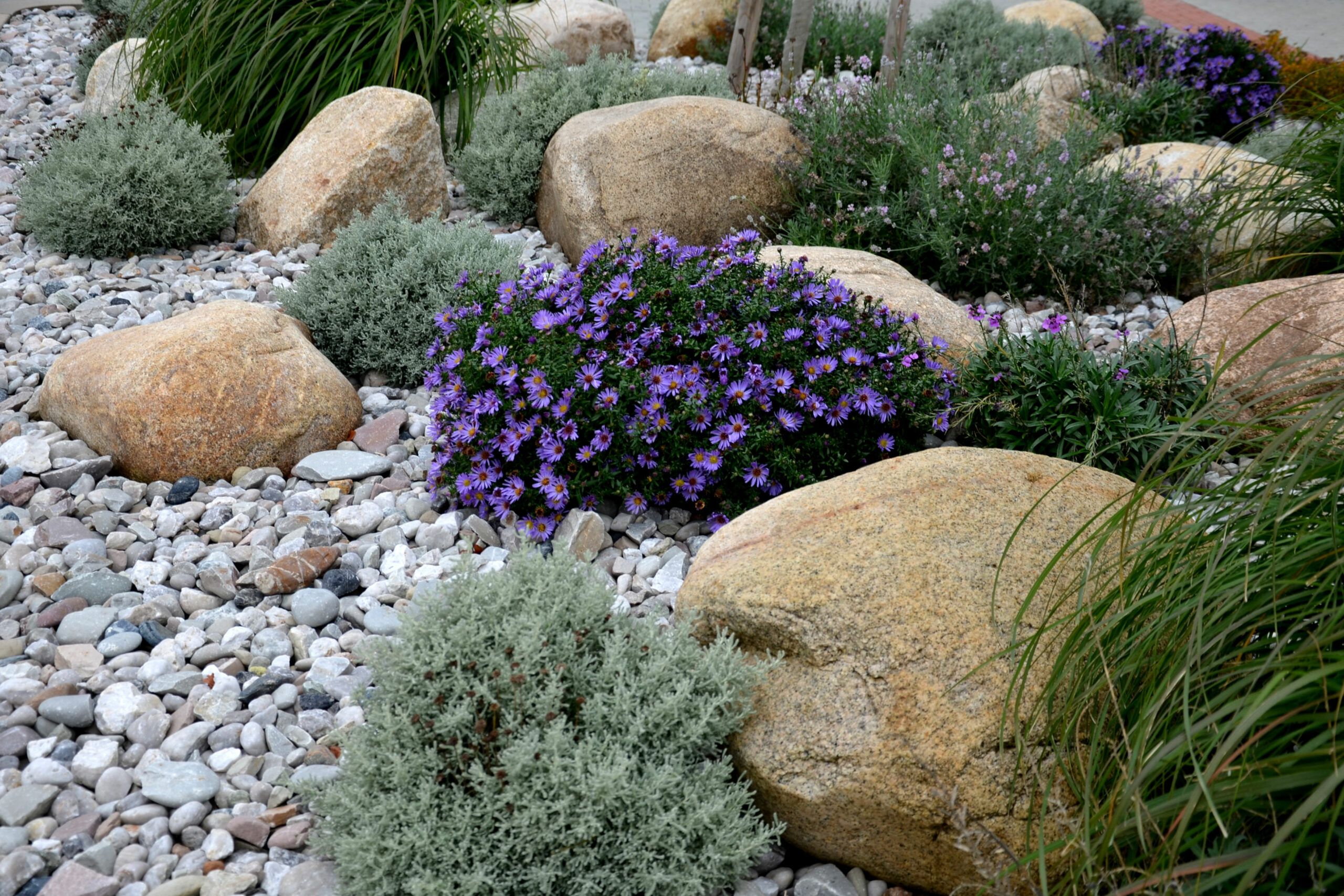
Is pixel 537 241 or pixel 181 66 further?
pixel 181 66

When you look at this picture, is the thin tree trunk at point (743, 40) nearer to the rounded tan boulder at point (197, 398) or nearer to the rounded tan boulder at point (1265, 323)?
the rounded tan boulder at point (1265, 323)

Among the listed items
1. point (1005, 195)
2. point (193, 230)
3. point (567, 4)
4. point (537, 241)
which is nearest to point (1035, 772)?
point (1005, 195)

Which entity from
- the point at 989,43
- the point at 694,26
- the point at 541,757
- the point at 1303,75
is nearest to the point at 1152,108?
the point at 989,43

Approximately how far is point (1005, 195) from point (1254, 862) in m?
3.90

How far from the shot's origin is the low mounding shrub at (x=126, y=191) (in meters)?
5.39

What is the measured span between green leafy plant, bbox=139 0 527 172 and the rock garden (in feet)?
0.14

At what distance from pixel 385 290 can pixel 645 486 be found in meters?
1.82

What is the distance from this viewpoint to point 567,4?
366 inches

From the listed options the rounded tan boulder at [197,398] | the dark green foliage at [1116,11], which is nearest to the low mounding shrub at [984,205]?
the rounded tan boulder at [197,398]

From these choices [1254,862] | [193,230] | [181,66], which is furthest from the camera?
[181,66]

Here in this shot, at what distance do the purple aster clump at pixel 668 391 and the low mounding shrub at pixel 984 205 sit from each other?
145 centimetres

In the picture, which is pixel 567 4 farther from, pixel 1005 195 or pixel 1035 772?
pixel 1035 772

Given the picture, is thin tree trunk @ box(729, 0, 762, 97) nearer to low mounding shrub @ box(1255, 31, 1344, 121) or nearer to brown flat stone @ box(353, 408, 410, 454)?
low mounding shrub @ box(1255, 31, 1344, 121)

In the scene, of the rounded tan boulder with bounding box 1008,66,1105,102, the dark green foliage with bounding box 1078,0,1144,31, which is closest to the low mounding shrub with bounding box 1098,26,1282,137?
the rounded tan boulder with bounding box 1008,66,1105,102
